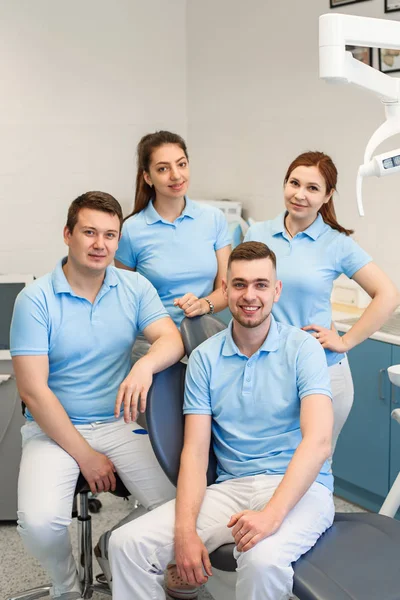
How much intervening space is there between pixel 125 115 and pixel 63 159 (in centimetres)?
47

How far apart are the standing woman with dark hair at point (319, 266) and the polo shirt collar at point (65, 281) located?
477 millimetres

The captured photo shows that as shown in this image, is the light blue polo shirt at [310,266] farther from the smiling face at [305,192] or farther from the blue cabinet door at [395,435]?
the blue cabinet door at [395,435]

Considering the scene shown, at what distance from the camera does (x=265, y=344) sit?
2.06m

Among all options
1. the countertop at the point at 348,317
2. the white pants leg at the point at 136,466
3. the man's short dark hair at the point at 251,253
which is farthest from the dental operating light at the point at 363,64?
the countertop at the point at 348,317

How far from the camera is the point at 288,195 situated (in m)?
2.33

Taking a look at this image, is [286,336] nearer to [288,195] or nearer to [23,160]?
[288,195]

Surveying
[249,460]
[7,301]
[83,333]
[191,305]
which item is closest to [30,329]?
[83,333]

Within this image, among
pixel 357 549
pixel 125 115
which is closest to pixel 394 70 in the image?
pixel 125 115

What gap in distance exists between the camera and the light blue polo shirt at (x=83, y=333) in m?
2.17

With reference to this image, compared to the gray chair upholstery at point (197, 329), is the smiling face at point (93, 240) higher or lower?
higher

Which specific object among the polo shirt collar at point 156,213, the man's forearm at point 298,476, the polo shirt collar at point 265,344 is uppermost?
the polo shirt collar at point 156,213

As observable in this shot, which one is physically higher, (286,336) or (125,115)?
(125,115)

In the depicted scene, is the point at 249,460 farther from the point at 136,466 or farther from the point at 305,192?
the point at 305,192

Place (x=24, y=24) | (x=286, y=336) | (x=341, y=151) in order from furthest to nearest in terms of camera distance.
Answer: (x=24, y=24), (x=341, y=151), (x=286, y=336)
